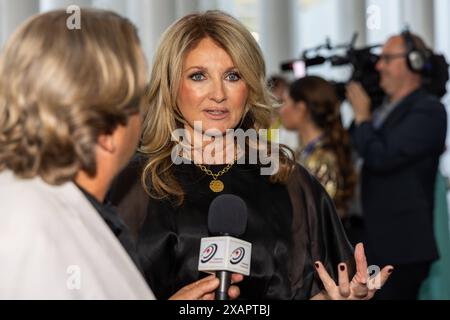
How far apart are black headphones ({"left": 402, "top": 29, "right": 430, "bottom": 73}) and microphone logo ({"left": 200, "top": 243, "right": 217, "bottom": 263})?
2.76 metres

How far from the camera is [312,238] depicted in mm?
2502

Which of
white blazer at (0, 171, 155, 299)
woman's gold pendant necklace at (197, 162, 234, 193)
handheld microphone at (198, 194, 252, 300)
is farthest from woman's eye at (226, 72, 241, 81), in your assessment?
white blazer at (0, 171, 155, 299)

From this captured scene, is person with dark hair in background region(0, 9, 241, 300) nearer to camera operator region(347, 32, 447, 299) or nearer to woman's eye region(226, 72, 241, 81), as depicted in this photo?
woman's eye region(226, 72, 241, 81)

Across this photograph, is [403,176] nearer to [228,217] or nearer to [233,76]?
[233,76]

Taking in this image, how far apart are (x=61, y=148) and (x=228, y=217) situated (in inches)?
29.3

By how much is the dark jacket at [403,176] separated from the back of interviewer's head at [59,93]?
307 centimetres

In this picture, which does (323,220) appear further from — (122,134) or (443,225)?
(443,225)

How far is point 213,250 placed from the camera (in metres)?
2.00

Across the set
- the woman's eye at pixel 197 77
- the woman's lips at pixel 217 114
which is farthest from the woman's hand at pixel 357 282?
the woman's eye at pixel 197 77

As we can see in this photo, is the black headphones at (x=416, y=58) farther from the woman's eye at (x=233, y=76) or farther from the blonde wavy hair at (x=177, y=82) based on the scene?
the woman's eye at (x=233, y=76)

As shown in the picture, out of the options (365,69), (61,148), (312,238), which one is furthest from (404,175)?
(61,148)

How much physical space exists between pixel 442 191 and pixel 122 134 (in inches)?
132

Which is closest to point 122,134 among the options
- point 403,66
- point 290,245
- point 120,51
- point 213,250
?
point 120,51

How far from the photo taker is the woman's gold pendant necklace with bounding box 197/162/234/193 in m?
2.53
